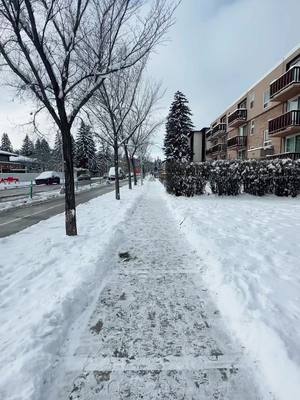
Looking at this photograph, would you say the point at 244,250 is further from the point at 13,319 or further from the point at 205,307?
the point at 13,319

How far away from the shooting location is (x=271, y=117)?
25.0 meters

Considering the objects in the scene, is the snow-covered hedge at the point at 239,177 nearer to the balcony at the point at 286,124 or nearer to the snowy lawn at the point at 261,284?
the balcony at the point at 286,124

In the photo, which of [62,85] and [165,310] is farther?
[62,85]

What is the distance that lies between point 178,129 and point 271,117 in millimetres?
16306

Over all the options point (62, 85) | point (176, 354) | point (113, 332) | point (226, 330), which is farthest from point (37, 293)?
point (62, 85)

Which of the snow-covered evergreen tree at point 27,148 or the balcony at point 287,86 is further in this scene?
the snow-covered evergreen tree at point 27,148

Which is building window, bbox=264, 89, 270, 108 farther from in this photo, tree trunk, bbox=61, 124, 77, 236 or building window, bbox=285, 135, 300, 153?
tree trunk, bbox=61, 124, 77, 236

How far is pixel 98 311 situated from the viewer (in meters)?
3.61

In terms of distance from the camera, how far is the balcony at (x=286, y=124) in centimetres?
1988

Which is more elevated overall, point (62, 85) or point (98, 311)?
point (62, 85)

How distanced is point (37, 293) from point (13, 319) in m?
0.68

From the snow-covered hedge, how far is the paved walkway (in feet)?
38.6

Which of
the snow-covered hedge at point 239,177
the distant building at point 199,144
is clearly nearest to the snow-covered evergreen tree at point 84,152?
the distant building at point 199,144

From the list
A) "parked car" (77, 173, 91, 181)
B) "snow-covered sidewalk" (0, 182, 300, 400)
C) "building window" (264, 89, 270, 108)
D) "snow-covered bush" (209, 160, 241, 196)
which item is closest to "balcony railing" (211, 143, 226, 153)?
"building window" (264, 89, 270, 108)
